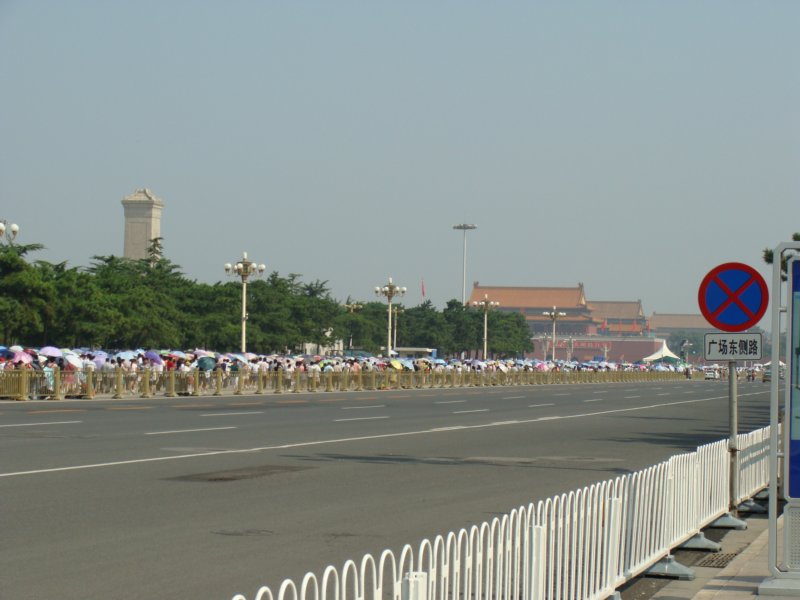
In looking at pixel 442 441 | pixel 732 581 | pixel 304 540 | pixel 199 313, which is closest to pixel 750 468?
pixel 732 581

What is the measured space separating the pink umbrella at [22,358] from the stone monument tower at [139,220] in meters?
83.8

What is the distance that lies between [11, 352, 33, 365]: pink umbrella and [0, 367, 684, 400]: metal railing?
197 cm

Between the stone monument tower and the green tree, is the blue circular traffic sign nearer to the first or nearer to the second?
the green tree

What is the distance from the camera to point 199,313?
7625 cm

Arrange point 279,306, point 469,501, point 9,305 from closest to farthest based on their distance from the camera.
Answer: point 469,501
point 9,305
point 279,306

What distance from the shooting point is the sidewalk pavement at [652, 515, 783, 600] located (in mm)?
8442

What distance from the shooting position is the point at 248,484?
47.3 feet

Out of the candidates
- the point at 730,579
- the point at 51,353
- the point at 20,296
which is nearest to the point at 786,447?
the point at 730,579

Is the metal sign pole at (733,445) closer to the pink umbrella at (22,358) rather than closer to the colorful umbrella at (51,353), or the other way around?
the pink umbrella at (22,358)

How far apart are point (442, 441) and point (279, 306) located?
59836 millimetres

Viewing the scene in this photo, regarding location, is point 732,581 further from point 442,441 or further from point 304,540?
point 442,441

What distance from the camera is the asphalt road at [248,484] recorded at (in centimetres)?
906

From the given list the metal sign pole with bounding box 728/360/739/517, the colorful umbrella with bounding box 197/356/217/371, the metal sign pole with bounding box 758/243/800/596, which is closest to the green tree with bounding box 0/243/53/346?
the colorful umbrella with bounding box 197/356/217/371

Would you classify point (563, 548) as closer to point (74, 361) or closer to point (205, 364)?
point (74, 361)
